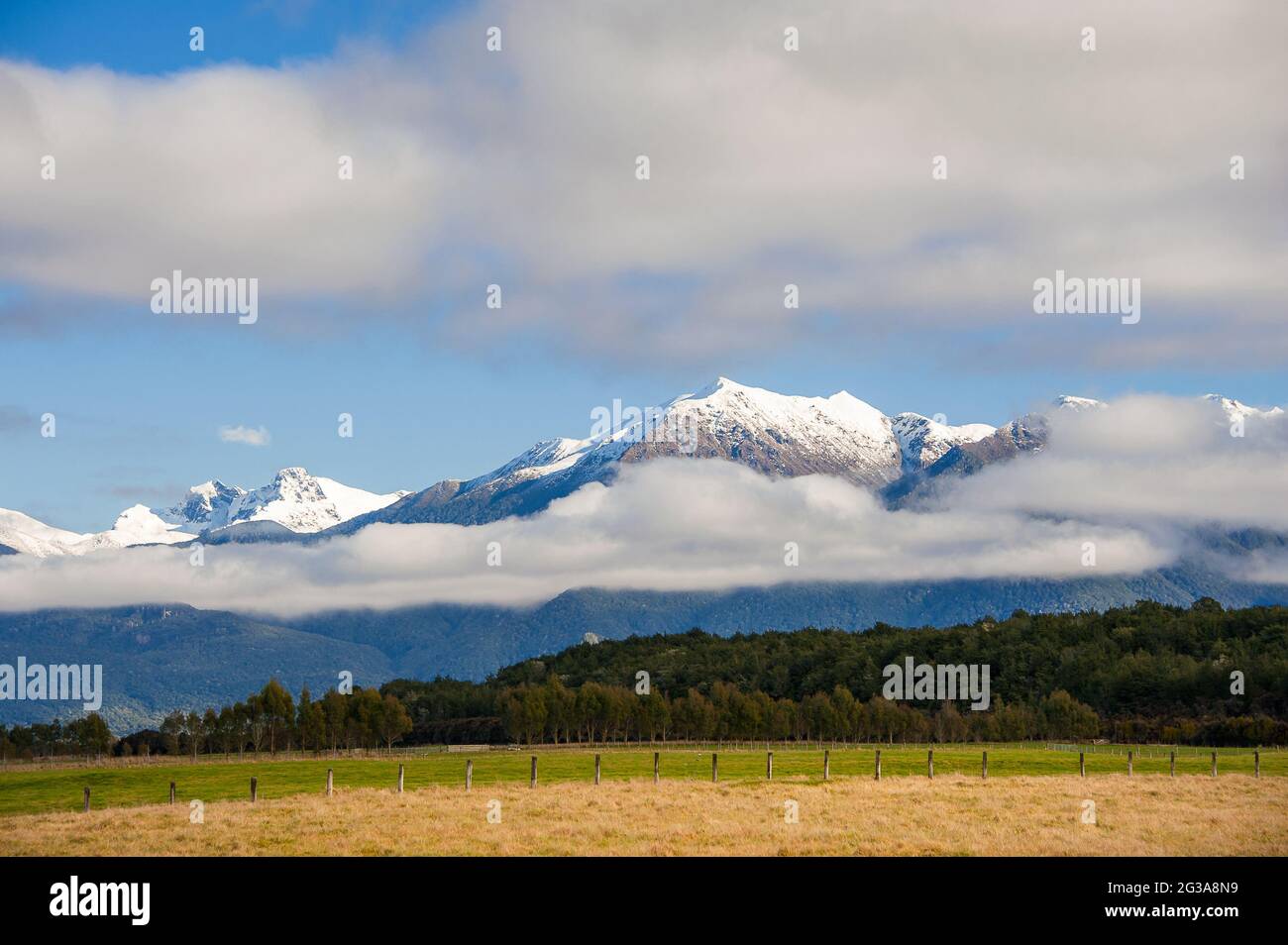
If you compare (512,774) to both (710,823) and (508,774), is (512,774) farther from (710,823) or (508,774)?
(710,823)

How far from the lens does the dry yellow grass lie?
47219mm

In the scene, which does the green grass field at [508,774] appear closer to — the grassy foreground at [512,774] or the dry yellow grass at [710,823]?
the grassy foreground at [512,774]

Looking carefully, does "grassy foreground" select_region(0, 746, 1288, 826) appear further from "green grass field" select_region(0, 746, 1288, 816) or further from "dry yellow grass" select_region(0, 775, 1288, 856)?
"dry yellow grass" select_region(0, 775, 1288, 856)

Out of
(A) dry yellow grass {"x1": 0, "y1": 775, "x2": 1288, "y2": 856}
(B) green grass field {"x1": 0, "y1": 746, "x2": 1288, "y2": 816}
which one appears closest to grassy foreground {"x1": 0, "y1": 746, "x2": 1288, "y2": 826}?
(B) green grass field {"x1": 0, "y1": 746, "x2": 1288, "y2": 816}

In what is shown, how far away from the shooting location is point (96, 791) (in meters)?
98.0

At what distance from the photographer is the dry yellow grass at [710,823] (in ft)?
155

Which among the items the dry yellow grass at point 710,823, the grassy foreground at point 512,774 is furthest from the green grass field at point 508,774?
the dry yellow grass at point 710,823

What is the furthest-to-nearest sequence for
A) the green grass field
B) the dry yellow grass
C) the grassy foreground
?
the green grass field < the grassy foreground < the dry yellow grass

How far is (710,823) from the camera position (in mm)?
54250

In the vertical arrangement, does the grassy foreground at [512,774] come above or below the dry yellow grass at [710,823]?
below
